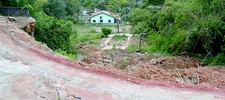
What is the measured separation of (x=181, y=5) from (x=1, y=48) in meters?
10.8

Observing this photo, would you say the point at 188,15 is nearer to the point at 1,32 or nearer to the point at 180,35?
the point at 180,35

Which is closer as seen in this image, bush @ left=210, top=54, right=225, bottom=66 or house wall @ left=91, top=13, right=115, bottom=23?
bush @ left=210, top=54, right=225, bottom=66

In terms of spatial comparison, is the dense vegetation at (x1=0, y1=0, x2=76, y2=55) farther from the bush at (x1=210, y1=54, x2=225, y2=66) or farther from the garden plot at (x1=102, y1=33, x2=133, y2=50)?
the garden plot at (x1=102, y1=33, x2=133, y2=50)

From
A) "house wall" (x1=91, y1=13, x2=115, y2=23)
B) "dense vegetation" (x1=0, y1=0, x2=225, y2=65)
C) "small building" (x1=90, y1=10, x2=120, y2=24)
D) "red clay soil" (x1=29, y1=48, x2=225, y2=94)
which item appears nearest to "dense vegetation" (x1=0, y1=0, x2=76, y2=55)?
"dense vegetation" (x1=0, y1=0, x2=225, y2=65)

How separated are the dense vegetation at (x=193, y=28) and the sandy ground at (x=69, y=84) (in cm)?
673

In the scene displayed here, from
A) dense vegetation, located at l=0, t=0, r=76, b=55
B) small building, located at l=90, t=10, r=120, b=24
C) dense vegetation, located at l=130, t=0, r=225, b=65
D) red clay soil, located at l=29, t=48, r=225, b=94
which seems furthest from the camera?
small building, located at l=90, t=10, r=120, b=24

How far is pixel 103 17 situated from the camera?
49.5m

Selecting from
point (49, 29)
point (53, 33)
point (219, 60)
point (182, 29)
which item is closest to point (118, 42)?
point (53, 33)

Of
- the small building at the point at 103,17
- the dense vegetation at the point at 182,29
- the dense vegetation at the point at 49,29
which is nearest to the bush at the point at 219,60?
the dense vegetation at the point at 182,29

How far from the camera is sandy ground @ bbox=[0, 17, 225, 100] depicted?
8391 mm

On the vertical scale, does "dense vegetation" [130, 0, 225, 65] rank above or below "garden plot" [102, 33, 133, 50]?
above

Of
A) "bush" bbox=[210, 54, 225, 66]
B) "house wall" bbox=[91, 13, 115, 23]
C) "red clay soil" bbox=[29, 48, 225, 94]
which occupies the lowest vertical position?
"house wall" bbox=[91, 13, 115, 23]

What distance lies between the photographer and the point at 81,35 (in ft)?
122

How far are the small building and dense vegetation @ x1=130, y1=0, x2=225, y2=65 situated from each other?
86.0 ft
